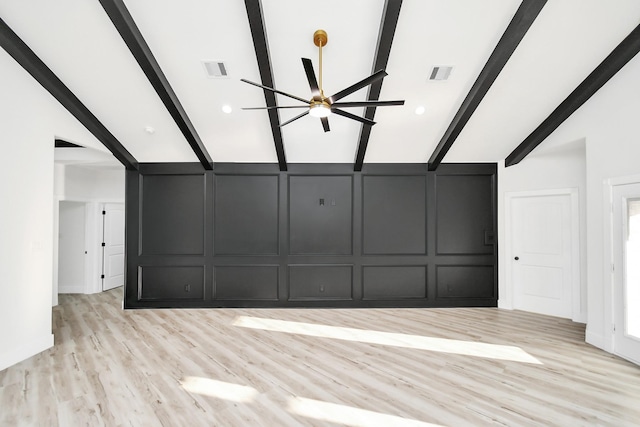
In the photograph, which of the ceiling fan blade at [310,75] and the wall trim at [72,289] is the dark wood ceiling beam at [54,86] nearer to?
the ceiling fan blade at [310,75]

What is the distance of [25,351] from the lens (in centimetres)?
340

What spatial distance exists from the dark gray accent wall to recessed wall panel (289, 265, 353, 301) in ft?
0.06

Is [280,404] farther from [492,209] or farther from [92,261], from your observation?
[92,261]

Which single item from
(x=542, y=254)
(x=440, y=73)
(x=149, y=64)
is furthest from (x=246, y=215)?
(x=542, y=254)

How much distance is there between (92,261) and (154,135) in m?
3.41

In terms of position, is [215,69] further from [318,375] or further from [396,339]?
[396,339]

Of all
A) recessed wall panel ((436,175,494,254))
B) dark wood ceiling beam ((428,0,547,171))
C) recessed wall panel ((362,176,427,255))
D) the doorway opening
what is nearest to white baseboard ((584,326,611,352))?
the doorway opening

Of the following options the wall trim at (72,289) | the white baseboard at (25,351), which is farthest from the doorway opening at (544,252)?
the wall trim at (72,289)

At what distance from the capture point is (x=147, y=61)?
3402 millimetres

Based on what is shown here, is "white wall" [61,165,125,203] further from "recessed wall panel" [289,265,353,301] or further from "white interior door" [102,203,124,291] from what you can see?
"recessed wall panel" [289,265,353,301]

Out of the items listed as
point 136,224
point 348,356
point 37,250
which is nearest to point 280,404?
point 348,356

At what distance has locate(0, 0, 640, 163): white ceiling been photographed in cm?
308

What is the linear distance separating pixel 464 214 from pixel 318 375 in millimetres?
3874

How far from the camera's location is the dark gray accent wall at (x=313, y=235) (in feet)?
17.9
